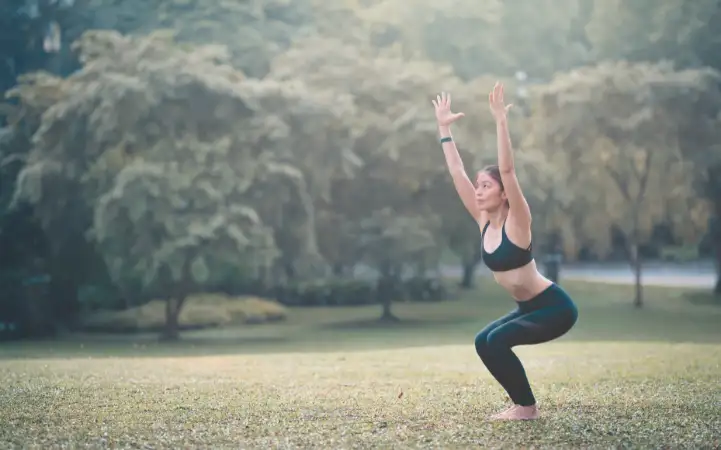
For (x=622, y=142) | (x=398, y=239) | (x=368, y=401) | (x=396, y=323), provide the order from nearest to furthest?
(x=368, y=401)
(x=398, y=239)
(x=396, y=323)
(x=622, y=142)

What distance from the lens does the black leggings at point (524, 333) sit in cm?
554

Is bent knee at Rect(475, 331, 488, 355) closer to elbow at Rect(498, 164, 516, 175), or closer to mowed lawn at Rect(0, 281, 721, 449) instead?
mowed lawn at Rect(0, 281, 721, 449)

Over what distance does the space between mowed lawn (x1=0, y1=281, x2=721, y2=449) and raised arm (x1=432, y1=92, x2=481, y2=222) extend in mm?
1243

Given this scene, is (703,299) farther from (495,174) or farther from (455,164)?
(495,174)

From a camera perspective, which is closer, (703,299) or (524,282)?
(524,282)

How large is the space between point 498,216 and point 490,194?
13 centimetres

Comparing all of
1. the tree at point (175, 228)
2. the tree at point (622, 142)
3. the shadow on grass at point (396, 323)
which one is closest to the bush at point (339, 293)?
the shadow on grass at point (396, 323)

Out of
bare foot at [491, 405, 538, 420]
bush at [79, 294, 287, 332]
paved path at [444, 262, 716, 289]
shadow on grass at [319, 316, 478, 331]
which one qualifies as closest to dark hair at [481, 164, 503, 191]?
bare foot at [491, 405, 538, 420]

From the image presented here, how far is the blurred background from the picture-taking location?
17.0 metres

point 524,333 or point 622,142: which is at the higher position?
point 622,142

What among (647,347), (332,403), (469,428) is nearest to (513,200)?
(469,428)

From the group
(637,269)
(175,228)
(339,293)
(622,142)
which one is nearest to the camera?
(175,228)

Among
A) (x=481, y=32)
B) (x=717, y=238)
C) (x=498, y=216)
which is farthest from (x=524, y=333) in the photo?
(x=481, y=32)

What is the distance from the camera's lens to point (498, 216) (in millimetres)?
5699
